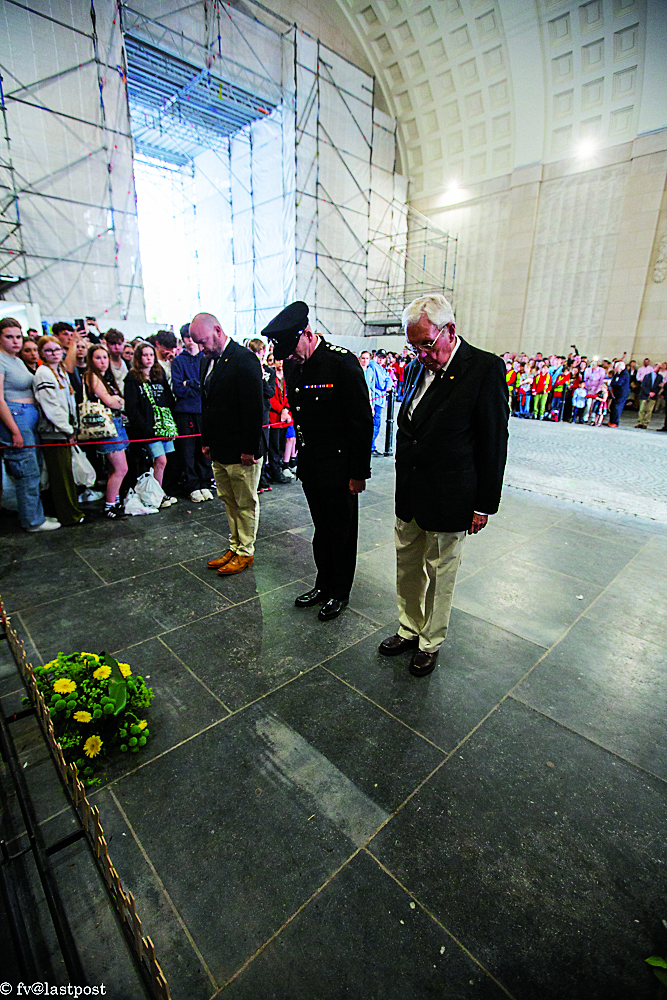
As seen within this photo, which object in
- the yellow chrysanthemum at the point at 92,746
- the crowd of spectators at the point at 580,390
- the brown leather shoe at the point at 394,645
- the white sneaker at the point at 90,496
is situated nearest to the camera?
the yellow chrysanthemum at the point at 92,746

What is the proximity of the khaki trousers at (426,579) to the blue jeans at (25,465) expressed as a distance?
Result: 3781 mm

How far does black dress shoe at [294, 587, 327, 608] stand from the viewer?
327 cm

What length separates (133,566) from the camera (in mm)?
3883

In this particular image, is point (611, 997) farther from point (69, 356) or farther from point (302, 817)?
point (69, 356)

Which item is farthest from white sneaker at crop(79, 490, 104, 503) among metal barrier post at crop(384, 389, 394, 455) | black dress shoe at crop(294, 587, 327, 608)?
metal barrier post at crop(384, 389, 394, 455)

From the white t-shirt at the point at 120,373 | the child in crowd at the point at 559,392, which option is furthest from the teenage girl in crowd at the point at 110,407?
the child in crowd at the point at 559,392

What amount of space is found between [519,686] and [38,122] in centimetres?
1447

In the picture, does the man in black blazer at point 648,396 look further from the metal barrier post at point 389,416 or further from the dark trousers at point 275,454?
the dark trousers at point 275,454

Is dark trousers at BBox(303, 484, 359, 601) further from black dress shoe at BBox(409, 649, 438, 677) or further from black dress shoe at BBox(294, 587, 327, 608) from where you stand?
black dress shoe at BBox(409, 649, 438, 677)

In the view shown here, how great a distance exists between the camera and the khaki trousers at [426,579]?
2.46 meters

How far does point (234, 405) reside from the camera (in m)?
3.46

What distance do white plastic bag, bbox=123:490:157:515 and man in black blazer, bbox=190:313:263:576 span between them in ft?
6.14

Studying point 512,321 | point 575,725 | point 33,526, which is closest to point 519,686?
point 575,725

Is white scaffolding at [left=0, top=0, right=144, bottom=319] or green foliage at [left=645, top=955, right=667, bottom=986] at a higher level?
white scaffolding at [left=0, top=0, right=144, bottom=319]
